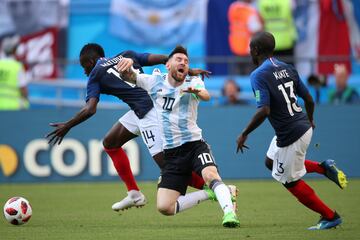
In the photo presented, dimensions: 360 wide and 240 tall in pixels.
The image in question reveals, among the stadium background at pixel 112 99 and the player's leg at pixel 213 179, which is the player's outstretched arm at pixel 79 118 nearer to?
the player's leg at pixel 213 179

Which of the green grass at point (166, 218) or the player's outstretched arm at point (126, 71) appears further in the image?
the player's outstretched arm at point (126, 71)

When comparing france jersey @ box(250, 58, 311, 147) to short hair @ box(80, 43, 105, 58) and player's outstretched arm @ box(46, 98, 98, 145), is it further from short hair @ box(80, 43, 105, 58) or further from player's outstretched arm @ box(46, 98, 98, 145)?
short hair @ box(80, 43, 105, 58)

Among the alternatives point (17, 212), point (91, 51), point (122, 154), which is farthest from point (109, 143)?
point (17, 212)

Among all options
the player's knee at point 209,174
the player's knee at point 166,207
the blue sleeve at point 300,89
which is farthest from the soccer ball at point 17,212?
Answer: the blue sleeve at point 300,89

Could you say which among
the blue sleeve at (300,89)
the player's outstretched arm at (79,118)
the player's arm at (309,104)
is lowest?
the player's outstretched arm at (79,118)

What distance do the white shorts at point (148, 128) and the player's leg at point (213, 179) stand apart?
1.50 meters

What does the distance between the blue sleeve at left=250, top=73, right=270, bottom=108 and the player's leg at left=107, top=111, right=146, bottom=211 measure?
8.34 ft

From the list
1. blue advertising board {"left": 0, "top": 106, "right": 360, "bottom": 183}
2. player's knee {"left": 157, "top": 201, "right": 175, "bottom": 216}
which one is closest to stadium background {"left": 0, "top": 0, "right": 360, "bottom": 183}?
blue advertising board {"left": 0, "top": 106, "right": 360, "bottom": 183}

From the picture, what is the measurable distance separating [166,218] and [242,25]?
9.84 meters

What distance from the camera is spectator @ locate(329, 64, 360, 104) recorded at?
18.8 meters

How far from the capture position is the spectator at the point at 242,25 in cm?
2094

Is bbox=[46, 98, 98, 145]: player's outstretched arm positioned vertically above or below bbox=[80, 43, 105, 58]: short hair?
below

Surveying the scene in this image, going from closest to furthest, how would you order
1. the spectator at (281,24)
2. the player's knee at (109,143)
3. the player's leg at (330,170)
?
1. the player's leg at (330,170)
2. the player's knee at (109,143)
3. the spectator at (281,24)

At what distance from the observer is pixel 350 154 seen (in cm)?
1772
